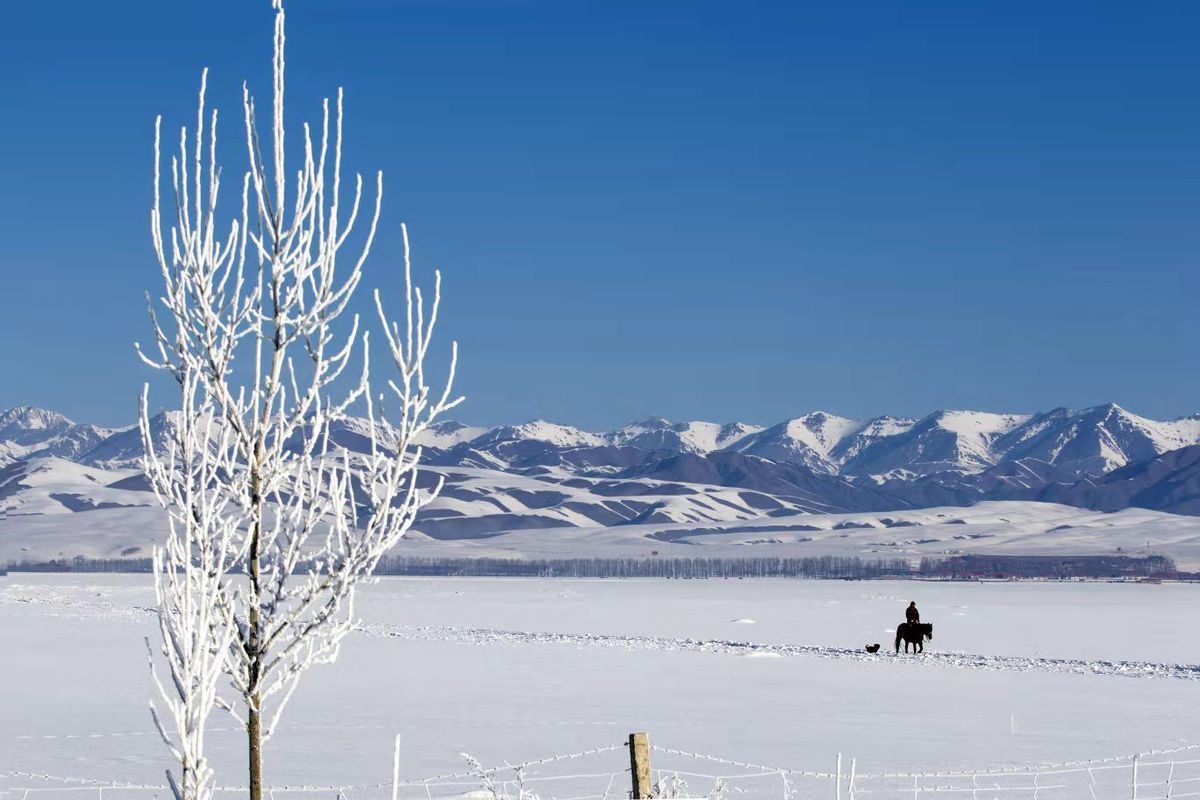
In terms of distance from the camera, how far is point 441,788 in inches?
834

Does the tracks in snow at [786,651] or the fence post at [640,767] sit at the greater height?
the fence post at [640,767]

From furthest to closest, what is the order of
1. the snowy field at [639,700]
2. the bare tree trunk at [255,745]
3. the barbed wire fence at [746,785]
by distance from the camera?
the snowy field at [639,700], the barbed wire fence at [746,785], the bare tree trunk at [255,745]

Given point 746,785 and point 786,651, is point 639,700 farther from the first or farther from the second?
point 786,651

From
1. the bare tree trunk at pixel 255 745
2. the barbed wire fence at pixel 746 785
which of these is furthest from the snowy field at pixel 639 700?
the bare tree trunk at pixel 255 745

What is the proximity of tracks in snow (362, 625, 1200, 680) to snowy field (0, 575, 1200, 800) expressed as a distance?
11cm

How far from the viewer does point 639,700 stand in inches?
1372

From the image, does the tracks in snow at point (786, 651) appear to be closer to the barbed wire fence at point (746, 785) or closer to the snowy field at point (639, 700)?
the snowy field at point (639, 700)

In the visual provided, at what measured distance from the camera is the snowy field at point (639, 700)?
25.3 meters

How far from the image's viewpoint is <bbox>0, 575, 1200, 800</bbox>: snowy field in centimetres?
2533

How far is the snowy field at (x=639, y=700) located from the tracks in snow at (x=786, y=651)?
113 mm

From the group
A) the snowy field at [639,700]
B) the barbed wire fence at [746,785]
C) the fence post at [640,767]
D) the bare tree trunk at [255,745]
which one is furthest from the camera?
the snowy field at [639,700]

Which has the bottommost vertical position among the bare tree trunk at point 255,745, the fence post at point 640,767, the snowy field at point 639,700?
the snowy field at point 639,700

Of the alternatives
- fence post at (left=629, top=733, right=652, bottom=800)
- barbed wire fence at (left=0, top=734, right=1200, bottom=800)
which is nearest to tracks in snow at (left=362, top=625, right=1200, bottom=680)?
barbed wire fence at (left=0, top=734, right=1200, bottom=800)

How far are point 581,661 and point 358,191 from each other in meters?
38.0
